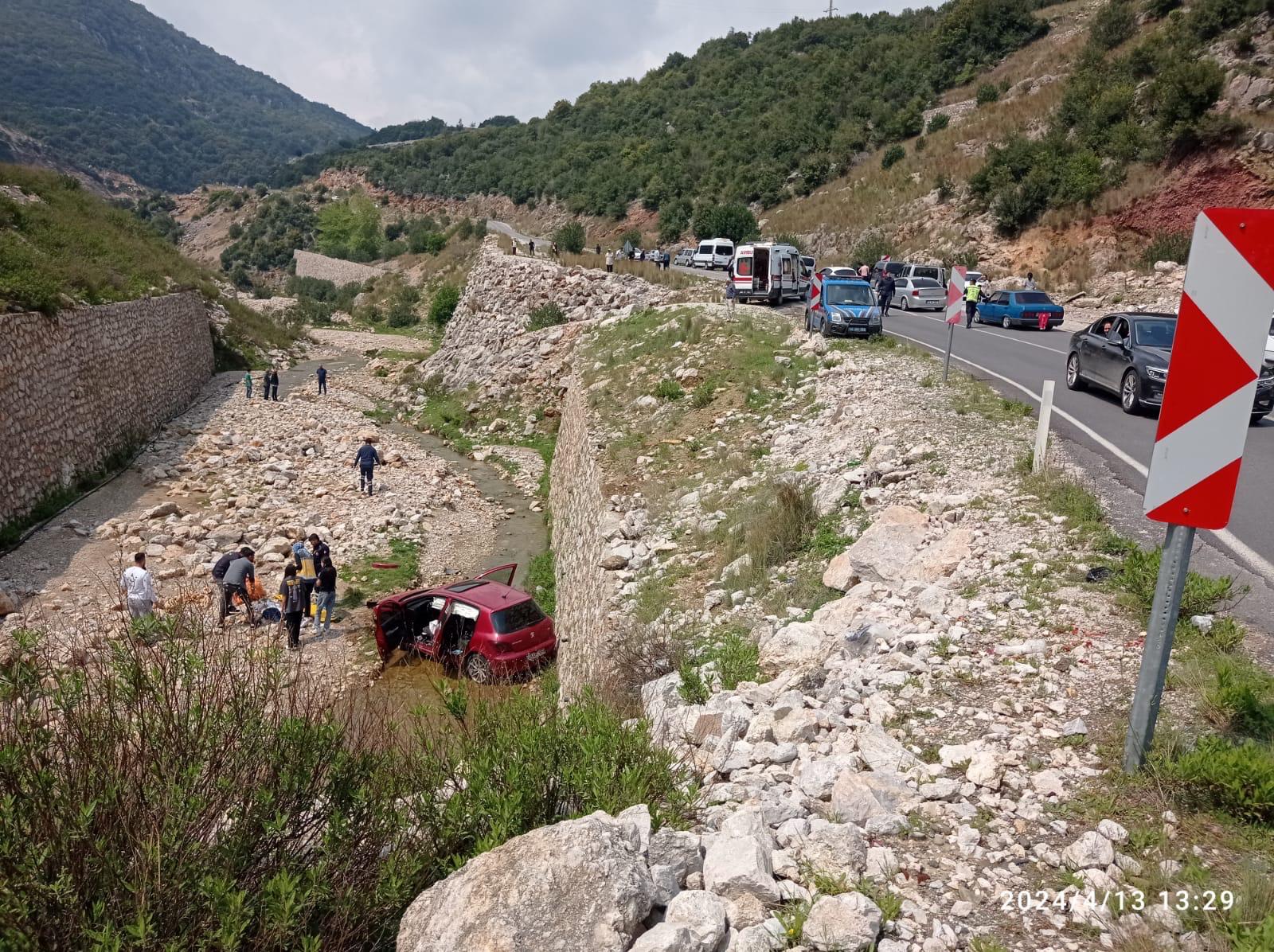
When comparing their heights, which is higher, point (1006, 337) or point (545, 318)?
point (1006, 337)

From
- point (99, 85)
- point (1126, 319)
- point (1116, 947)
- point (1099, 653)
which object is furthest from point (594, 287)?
point (99, 85)

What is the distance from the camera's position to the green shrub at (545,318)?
32094 millimetres

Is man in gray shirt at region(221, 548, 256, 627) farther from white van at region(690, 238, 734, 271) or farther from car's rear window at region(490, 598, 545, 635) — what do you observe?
white van at region(690, 238, 734, 271)

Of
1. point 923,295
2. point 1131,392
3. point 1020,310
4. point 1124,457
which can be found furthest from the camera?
point 923,295

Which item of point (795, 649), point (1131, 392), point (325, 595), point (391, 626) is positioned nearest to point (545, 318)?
point (325, 595)

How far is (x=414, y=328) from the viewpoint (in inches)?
2111

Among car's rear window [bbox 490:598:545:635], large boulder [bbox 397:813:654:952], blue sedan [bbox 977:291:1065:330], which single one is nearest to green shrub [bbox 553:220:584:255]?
blue sedan [bbox 977:291:1065:330]

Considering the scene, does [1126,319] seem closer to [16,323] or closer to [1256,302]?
[1256,302]

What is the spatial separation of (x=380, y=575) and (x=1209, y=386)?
50.6 feet

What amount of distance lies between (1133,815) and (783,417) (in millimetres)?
10623

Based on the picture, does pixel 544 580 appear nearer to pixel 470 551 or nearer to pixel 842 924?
pixel 470 551

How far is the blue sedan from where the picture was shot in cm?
2473

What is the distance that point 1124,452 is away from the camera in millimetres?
10172

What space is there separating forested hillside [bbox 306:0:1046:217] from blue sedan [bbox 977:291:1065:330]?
3237 cm
